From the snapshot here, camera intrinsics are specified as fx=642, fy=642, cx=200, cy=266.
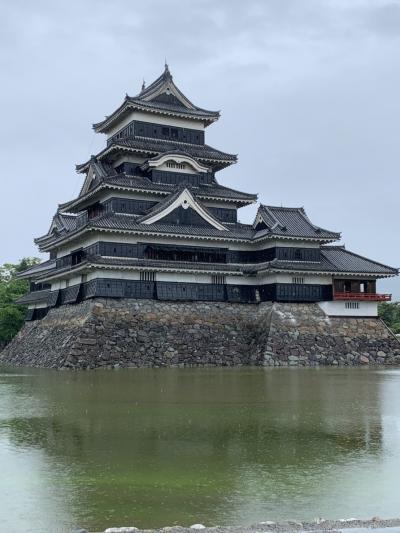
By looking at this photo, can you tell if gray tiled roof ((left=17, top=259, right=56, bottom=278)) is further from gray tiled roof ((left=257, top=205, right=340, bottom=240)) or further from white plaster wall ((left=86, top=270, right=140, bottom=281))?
gray tiled roof ((left=257, top=205, right=340, bottom=240))

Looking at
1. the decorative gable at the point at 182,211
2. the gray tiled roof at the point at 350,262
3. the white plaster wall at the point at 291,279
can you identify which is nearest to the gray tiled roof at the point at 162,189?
the decorative gable at the point at 182,211

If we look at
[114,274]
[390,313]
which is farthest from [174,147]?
[390,313]

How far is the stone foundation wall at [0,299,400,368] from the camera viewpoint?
125 ft

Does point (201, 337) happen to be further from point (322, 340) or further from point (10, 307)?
point (10, 307)

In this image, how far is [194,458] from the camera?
1149cm

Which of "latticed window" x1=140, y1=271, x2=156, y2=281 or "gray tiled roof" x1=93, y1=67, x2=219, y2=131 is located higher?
"gray tiled roof" x1=93, y1=67, x2=219, y2=131

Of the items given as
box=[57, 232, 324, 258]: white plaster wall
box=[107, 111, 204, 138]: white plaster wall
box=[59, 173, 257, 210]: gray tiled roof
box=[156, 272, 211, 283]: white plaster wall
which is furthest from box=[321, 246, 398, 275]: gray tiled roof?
box=[107, 111, 204, 138]: white plaster wall

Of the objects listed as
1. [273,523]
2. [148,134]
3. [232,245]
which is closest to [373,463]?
[273,523]

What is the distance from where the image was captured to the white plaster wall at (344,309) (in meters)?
45.0

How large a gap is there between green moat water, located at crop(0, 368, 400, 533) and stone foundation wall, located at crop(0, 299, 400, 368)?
15.8 m

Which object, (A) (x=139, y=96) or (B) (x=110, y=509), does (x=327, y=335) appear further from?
(B) (x=110, y=509)

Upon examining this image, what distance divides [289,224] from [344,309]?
719 cm

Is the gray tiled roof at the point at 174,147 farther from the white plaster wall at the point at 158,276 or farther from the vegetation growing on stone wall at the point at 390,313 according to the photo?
the vegetation growing on stone wall at the point at 390,313

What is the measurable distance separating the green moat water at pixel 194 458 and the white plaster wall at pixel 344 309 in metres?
22.9
